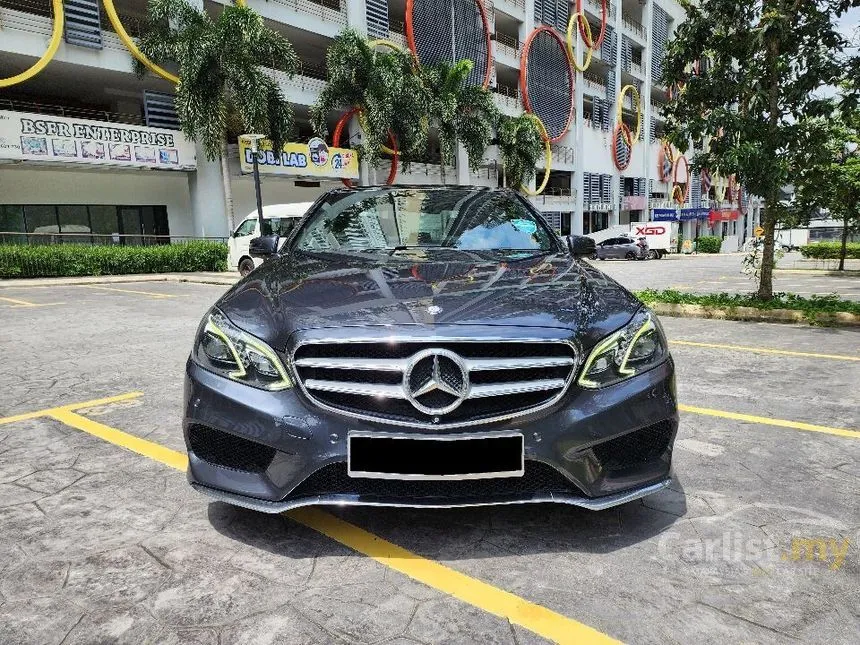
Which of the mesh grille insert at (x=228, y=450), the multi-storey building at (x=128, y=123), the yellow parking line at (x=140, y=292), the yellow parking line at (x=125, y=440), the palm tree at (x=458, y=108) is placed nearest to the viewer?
the mesh grille insert at (x=228, y=450)

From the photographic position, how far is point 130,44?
19.5m

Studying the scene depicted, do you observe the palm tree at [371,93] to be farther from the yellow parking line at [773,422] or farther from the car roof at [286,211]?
the yellow parking line at [773,422]

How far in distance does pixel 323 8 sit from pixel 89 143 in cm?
1134

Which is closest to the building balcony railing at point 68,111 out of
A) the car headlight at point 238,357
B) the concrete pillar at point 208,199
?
the concrete pillar at point 208,199

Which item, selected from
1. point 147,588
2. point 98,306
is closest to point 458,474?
point 147,588

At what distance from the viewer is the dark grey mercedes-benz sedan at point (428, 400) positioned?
2.16m

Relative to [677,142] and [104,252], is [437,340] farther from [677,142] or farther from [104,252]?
[104,252]

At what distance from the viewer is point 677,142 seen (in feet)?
30.0

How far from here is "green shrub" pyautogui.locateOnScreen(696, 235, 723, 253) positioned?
155 ft

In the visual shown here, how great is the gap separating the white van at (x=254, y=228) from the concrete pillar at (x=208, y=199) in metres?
4.19

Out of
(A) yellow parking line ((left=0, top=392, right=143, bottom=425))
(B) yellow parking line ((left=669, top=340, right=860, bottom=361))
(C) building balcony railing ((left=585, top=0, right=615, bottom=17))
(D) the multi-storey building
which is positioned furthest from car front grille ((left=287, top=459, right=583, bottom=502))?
(C) building balcony railing ((left=585, top=0, right=615, bottom=17))

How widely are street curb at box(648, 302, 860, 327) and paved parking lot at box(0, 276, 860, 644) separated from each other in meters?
4.99

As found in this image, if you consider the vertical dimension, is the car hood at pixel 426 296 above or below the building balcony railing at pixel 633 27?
below

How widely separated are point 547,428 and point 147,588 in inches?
59.7
